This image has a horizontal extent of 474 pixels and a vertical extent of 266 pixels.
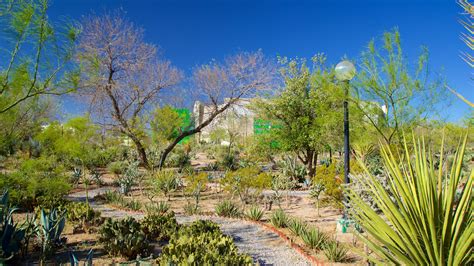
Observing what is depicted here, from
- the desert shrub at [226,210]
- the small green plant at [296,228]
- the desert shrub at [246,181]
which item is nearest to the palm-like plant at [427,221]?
the small green plant at [296,228]

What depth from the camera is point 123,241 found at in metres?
5.38

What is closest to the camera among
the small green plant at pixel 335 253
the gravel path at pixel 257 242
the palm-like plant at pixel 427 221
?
the palm-like plant at pixel 427 221

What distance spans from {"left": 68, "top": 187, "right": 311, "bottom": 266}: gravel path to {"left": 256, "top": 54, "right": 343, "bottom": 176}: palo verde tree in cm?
751

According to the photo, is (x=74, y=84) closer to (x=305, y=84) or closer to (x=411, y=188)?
(x=411, y=188)

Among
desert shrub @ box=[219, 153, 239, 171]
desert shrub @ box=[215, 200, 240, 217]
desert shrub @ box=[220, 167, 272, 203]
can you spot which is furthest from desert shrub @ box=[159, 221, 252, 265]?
desert shrub @ box=[219, 153, 239, 171]

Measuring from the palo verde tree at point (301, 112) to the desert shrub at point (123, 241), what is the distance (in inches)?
402

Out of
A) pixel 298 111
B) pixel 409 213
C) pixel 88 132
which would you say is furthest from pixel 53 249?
pixel 298 111

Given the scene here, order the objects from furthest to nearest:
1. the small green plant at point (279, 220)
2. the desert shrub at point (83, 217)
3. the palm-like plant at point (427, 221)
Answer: the small green plant at point (279, 220) → the desert shrub at point (83, 217) → the palm-like plant at point (427, 221)

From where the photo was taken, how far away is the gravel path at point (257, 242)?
5492mm

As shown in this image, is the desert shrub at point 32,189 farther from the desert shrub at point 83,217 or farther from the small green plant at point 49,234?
the small green plant at point 49,234

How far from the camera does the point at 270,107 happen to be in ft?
54.0

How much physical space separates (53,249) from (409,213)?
18.2 feet

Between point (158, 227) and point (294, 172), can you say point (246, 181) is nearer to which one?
point (158, 227)

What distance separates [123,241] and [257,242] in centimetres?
273
